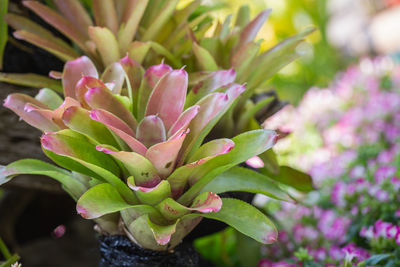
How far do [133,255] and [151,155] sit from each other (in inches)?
7.3

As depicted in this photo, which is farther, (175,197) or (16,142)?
(16,142)

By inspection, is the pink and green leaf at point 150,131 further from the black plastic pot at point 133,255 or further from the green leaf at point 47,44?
the green leaf at point 47,44

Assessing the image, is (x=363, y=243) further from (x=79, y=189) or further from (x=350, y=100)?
(x=350, y=100)

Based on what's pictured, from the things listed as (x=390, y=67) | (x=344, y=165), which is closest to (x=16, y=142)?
(x=344, y=165)

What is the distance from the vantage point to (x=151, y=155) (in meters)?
0.56

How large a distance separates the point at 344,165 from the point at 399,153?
0.18 metres

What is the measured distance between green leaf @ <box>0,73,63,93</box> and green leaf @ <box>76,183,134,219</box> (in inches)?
11.4

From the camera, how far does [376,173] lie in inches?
40.6

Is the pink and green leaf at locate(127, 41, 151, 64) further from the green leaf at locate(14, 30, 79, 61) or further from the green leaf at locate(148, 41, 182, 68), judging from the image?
the green leaf at locate(14, 30, 79, 61)

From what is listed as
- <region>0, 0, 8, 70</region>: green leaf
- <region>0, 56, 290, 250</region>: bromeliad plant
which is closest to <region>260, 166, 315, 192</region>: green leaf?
<region>0, 56, 290, 250</region>: bromeliad plant

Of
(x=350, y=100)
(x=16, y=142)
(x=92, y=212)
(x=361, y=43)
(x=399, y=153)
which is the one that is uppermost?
(x=92, y=212)

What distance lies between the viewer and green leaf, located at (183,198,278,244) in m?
0.56

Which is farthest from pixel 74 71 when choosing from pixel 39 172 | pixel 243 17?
pixel 243 17

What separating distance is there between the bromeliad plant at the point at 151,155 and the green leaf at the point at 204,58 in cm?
11
